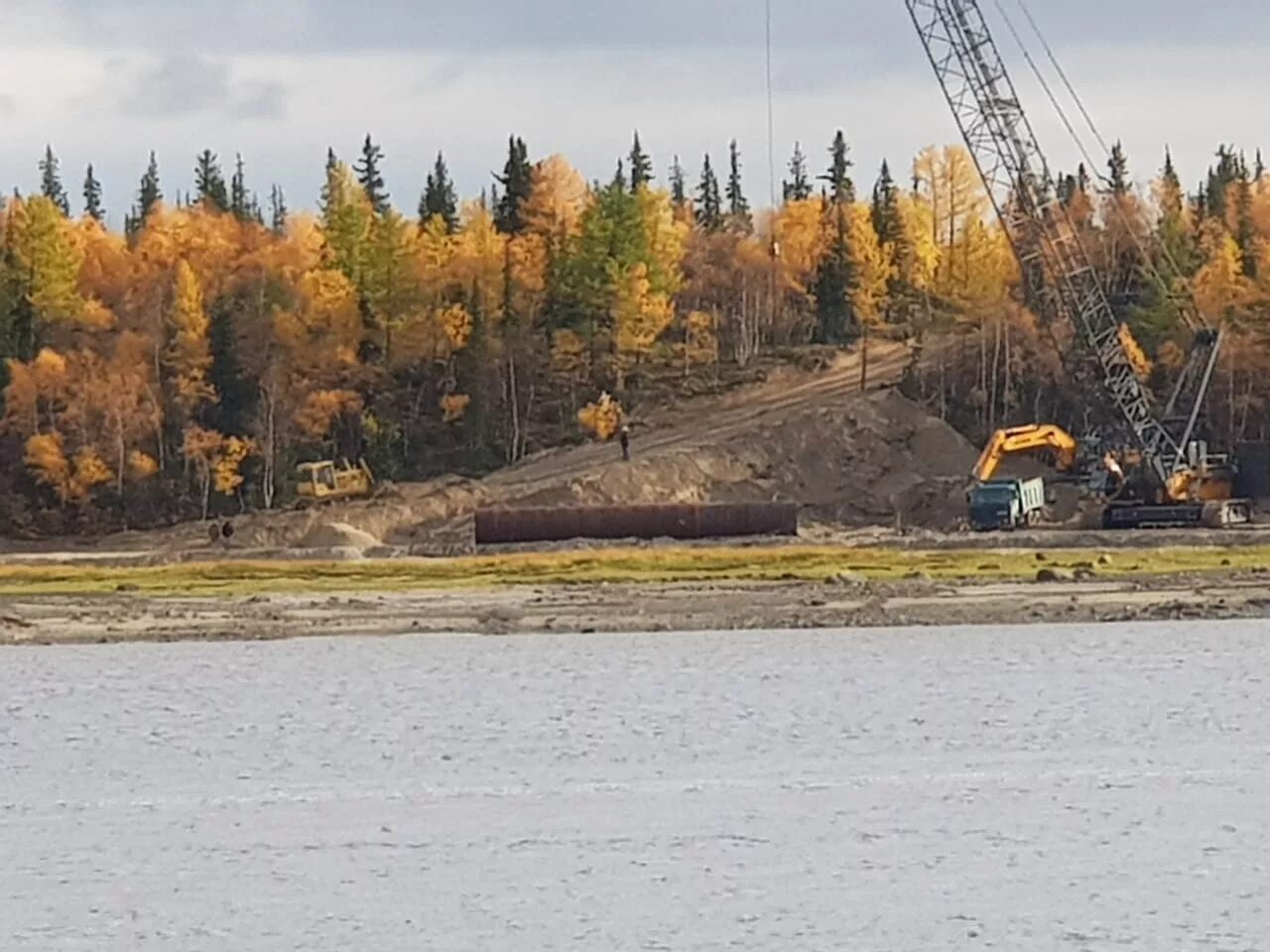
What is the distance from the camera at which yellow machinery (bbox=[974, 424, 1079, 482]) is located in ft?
216

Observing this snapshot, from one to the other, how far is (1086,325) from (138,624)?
38627 millimetres

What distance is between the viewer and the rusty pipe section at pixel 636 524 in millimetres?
62750

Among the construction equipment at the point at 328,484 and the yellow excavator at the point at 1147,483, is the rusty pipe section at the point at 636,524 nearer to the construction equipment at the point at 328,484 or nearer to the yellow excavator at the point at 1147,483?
the yellow excavator at the point at 1147,483

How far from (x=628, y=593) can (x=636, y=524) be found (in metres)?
17.8

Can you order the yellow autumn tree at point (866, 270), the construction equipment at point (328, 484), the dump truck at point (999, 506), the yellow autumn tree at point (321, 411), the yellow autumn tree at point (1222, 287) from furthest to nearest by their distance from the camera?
1. the yellow autumn tree at point (866, 270)
2. the yellow autumn tree at point (321, 411)
3. the yellow autumn tree at point (1222, 287)
4. the construction equipment at point (328, 484)
5. the dump truck at point (999, 506)

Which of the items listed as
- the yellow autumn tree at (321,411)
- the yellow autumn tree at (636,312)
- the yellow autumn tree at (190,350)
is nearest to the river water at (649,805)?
the yellow autumn tree at (321,411)

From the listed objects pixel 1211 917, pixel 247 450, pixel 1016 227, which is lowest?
pixel 1211 917

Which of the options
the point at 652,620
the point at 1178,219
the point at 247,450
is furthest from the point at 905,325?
the point at 652,620

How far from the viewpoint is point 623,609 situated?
137 ft

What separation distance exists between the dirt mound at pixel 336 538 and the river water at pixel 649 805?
32.0 m

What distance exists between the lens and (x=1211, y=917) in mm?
15164

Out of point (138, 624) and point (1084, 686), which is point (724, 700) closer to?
point (1084, 686)

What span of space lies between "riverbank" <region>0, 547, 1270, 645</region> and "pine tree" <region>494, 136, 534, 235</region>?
61.1m

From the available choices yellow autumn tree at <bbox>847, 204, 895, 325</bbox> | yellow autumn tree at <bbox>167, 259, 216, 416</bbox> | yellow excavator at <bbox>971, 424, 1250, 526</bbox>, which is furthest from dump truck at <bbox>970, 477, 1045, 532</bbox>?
yellow autumn tree at <bbox>847, 204, 895, 325</bbox>
